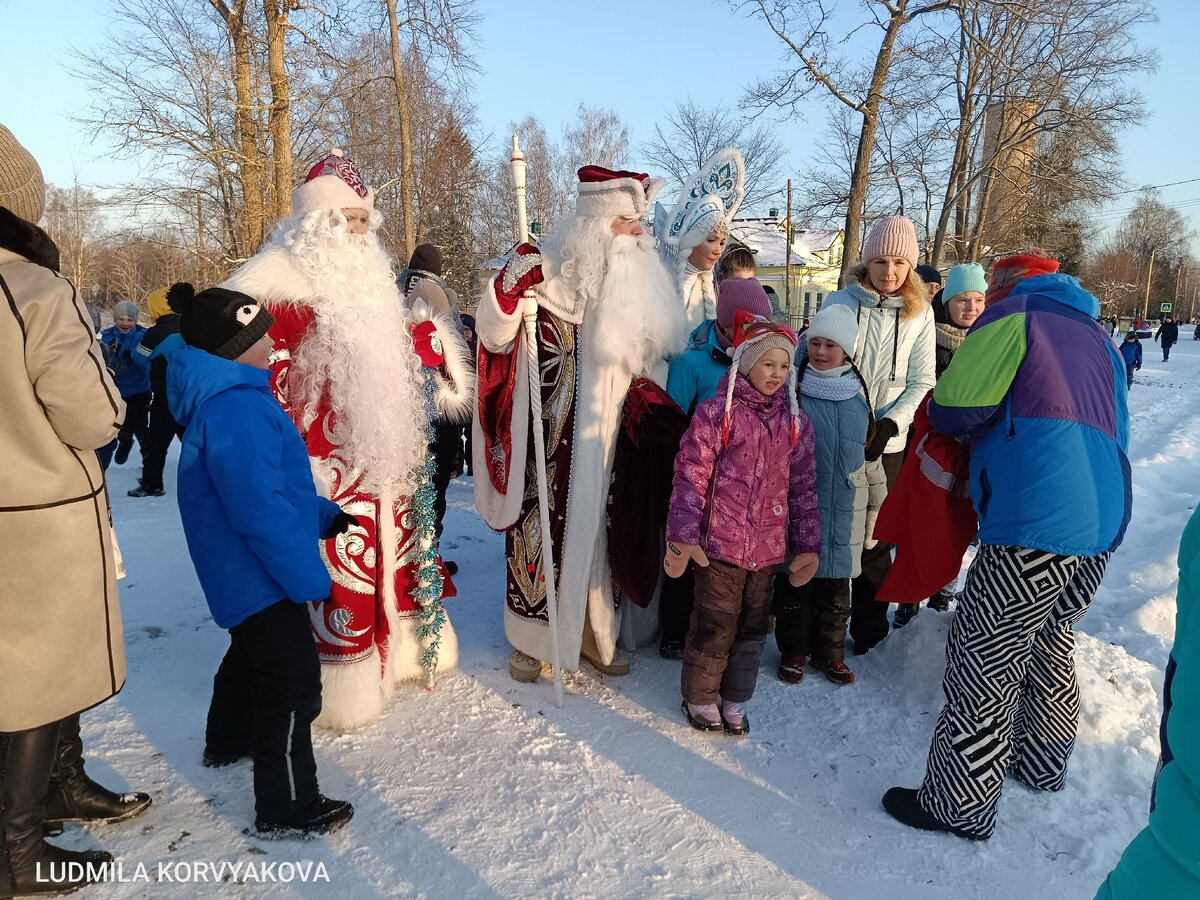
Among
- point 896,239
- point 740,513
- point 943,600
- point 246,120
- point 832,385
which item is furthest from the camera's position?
point 246,120

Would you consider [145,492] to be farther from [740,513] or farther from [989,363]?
[989,363]

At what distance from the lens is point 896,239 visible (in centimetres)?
366

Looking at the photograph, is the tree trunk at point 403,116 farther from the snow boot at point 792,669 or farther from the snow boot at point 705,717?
the snow boot at point 705,717

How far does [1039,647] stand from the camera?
267 cm

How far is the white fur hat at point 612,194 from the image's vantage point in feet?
11.0

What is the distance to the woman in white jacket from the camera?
12.2 ft

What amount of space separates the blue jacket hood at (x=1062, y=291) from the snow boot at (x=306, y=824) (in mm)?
2885

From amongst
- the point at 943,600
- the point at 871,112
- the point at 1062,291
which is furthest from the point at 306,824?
the point at 871,112

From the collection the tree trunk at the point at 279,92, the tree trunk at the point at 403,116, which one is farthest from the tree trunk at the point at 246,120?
the tree trunk at the point at 403,116

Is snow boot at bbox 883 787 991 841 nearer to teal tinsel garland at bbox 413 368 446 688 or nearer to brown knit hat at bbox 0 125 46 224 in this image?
teal tinsel garland at bbox 413 368 446 688

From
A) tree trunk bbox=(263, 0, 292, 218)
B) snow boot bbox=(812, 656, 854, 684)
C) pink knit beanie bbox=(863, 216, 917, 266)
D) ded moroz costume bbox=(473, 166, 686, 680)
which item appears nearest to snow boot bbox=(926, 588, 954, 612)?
snow boot bbox=(812, 656, 854, 684)

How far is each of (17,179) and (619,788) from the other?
273cm

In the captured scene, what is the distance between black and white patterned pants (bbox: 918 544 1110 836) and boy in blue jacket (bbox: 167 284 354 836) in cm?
206


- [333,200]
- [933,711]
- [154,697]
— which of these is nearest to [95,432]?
[333,200]
